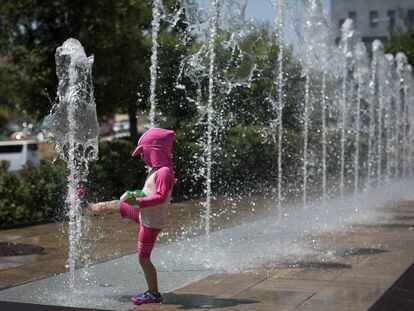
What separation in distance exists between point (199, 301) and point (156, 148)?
1310 mm

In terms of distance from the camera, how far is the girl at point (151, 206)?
607 centimetres

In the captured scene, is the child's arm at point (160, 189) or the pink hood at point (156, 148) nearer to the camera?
the child's arm at point (160, 189)

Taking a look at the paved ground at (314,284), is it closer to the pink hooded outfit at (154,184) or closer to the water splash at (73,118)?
the pink hooded outfit at (154,184)

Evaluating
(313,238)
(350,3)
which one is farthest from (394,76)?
(350,3)

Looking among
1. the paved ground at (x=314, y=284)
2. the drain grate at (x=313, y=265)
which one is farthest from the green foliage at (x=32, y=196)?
the drain grate at (x=313, y=265)

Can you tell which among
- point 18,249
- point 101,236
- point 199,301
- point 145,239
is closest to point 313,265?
point 199,301

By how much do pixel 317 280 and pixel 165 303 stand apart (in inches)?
63.2

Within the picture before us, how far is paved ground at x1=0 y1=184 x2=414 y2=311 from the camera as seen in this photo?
628cm

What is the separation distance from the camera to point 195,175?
1655 cm

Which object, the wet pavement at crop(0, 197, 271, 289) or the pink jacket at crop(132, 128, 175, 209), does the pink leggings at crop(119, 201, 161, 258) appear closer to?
the pink jacket at crop(132, 128, 175, 209)

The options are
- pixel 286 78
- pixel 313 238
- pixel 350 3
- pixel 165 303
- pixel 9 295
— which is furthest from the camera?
pixel 350 3

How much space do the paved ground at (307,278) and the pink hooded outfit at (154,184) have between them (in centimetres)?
57

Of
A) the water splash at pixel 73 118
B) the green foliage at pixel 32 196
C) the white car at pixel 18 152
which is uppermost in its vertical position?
the water splash at pixel 73 118

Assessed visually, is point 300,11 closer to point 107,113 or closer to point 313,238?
point 313,238
